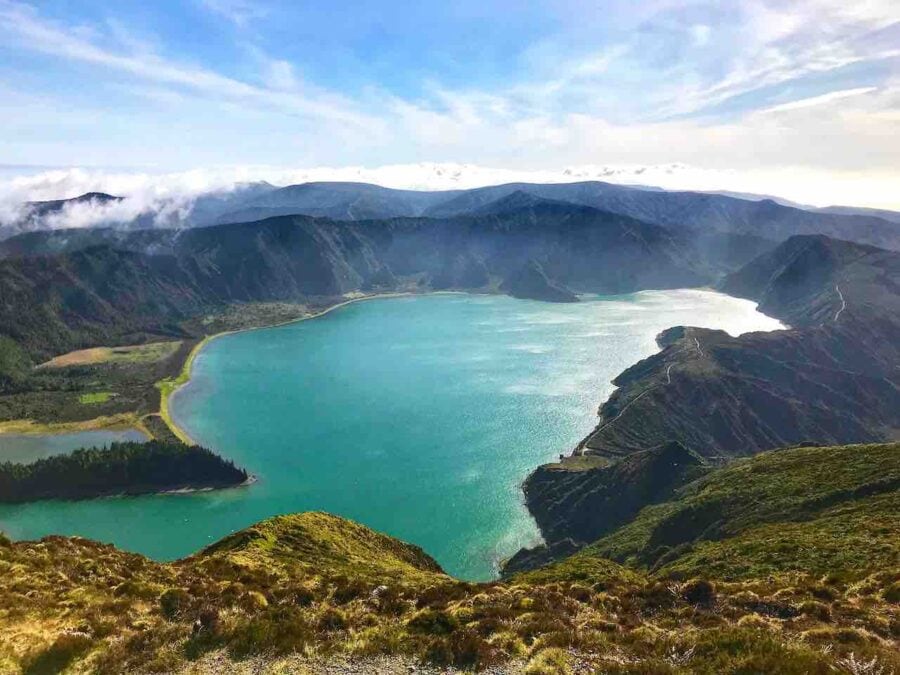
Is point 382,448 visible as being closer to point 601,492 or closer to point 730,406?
point 601,492

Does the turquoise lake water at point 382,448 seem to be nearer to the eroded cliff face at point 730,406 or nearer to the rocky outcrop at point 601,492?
the rocky outcrop at point 601,492

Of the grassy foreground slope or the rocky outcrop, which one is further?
the rocky outcrop

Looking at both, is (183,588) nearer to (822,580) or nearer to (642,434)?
(822,580)

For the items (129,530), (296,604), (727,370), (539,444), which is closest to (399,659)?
(296,604)

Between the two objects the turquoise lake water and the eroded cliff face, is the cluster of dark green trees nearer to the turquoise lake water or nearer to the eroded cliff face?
the turquoise lake water

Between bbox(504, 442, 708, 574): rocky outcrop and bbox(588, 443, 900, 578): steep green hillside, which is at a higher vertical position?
bbox(588, 443, 900, 578): steep green hillside

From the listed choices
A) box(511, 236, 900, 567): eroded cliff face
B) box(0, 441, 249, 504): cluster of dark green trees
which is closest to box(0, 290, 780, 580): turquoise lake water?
box(0, 441, 249, 504): cluster of dark green trees

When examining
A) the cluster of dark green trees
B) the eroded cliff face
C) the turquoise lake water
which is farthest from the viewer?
the cluster of dark green trees
